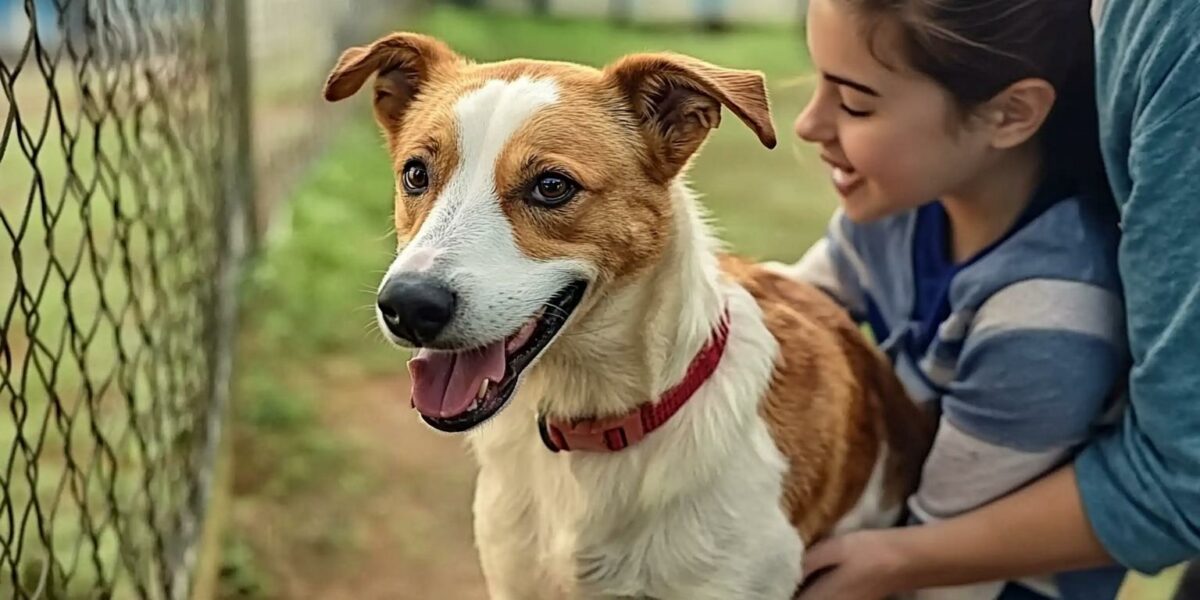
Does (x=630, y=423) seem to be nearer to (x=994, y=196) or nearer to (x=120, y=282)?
(x=994, y=196)

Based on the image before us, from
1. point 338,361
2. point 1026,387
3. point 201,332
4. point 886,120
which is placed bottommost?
point 338,361

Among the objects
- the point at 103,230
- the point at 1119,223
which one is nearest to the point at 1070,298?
the point at 1119,223

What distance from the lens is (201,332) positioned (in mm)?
2178

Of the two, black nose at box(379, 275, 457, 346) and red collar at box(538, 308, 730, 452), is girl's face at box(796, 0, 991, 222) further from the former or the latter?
black nose at box(379, 275, 457, 346)

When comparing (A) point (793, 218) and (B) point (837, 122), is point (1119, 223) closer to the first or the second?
(B) point (837, 122)

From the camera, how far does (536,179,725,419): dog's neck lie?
1.30m

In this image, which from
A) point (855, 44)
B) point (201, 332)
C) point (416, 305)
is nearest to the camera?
point (416, 305)

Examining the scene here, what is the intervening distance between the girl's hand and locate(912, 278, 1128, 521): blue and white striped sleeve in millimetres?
93

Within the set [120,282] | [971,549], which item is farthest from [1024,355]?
[120,282]

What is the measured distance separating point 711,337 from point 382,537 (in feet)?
3.48

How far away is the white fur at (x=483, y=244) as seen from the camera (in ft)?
3.69

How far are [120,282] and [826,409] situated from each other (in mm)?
1879

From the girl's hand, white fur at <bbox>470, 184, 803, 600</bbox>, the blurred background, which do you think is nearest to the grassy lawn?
the blurred background

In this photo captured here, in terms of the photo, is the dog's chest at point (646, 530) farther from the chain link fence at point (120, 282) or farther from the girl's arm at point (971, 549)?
the chain link fence at point (120, 282)
